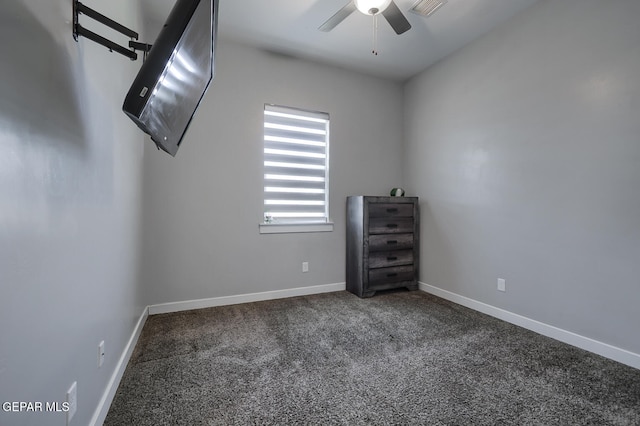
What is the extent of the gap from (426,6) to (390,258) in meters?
2.40

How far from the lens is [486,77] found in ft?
9.36

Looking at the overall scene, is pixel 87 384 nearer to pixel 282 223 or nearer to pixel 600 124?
pixel 282 223

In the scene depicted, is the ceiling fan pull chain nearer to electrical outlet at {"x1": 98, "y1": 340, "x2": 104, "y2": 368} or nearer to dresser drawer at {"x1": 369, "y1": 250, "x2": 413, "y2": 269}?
dresser drawer at {"x1": 369, "y1": 250, "x2": 413, "y2": 269}

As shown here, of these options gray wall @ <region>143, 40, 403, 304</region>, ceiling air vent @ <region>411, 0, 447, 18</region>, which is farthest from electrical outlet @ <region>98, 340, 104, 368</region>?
ceiling air vent @ <region>411, 0, 447, 18</region>

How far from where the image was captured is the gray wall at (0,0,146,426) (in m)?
0.70

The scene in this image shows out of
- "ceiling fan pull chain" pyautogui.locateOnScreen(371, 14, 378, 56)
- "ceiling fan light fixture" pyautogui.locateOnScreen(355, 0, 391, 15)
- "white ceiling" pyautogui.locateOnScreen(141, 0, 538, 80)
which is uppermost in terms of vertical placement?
"white ceiling" pyautogui.locateOnScreen(141, 0, 538, 80)

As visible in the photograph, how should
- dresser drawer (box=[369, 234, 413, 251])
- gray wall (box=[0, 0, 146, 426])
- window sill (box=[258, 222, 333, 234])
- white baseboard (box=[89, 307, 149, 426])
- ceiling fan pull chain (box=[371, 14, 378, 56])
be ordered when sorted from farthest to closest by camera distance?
dresser drawer (box=[369, 234, 413, 251]), window sill (box=[258, 222, 333, 234]), ceiling fan pull chain (box=[371, 14, 378, 56]), white baseboard (box=[89, 307, 149, 426]), gray wall (box=[0, 0, 146, 426])

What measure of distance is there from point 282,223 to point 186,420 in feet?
6.86

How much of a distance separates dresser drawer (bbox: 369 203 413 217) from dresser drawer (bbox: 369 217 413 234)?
56 mm

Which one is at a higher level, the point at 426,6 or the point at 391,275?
the point at 426,6

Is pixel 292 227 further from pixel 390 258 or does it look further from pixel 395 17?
pixel 395 17

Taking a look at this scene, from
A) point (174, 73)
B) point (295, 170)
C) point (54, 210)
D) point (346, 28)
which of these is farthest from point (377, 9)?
point (54, 210)

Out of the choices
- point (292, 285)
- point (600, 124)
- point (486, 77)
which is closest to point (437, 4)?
point (486, 77)

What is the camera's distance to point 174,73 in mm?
1152
